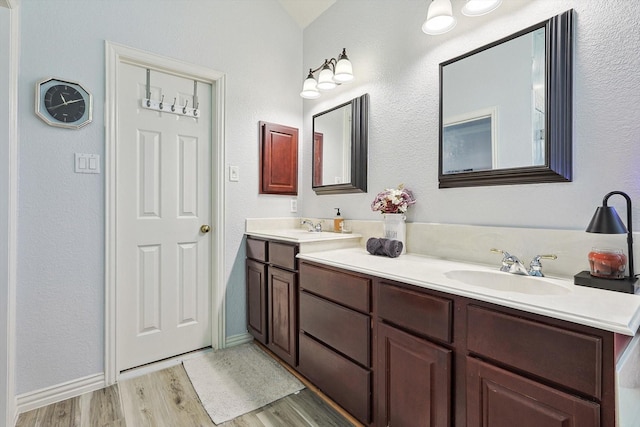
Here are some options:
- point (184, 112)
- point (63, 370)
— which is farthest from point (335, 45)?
point (63, 370)

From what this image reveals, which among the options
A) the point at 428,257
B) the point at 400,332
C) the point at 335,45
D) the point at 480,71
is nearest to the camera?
the point at 400,332

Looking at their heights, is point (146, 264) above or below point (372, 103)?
below

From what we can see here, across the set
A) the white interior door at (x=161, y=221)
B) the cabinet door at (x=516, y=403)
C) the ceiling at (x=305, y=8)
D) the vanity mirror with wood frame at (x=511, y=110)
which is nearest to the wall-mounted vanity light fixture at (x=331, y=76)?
the ceiling at (x=305, y=8)

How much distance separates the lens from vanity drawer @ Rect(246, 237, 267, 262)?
2214 millimetres

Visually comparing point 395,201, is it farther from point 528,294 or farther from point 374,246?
point 528,294

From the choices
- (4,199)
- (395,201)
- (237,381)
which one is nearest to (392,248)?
(395,201)

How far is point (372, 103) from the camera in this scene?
6.97ft

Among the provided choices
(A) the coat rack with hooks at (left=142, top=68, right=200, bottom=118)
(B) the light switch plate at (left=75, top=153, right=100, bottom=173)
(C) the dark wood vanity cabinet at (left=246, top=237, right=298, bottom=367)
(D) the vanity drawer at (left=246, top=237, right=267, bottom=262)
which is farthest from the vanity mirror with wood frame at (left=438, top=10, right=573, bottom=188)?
(B) the light switch plate at (left=75, top=153, right=100, bottom=173)

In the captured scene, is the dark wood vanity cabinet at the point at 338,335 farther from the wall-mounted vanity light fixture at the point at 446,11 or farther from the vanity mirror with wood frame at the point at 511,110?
the wall-mounted vanity light fixture at the point at 446,11

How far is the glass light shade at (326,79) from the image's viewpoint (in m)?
2.20

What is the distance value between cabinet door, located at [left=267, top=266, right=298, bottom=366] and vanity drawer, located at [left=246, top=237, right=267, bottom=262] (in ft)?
0.44

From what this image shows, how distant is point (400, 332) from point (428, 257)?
0.61m

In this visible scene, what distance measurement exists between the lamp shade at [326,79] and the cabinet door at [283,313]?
Result: 1342 mm

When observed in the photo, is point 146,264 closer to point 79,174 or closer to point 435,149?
point 79,174
